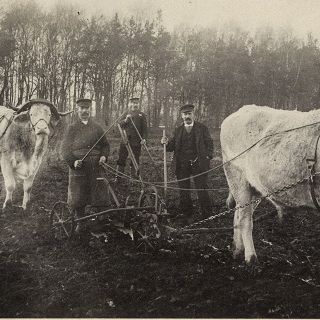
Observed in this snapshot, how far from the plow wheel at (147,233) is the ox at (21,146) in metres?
3.07

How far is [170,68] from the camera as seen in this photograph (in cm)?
3316

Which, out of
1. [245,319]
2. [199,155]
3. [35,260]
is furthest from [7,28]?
[245,319]

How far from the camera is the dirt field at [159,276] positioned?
12.3 ft

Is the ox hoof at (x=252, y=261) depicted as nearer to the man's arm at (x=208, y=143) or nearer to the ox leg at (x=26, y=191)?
the man's arm at (x=208, y=143)

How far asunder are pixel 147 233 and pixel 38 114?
344cm

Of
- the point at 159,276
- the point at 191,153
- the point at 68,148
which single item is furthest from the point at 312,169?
the point at 68,148

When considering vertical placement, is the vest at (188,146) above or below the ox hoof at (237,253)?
above

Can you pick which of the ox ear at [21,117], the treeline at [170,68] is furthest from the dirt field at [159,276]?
the treeline at [170,68]

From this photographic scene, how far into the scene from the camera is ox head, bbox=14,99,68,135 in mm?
7309

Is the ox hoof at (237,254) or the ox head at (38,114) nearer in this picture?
the ox hoof at (237,254)

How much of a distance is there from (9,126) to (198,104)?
31.8 metres

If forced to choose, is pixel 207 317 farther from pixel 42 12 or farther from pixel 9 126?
pixel 42 12

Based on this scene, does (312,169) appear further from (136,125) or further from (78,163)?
(136,125)

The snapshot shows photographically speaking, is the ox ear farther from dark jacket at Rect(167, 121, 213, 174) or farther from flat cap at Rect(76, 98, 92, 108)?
dark jacket at Rect(167, 121, 213, 174)
